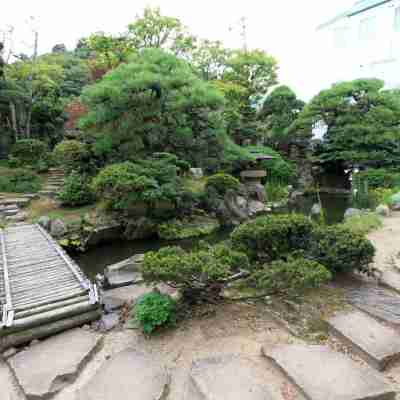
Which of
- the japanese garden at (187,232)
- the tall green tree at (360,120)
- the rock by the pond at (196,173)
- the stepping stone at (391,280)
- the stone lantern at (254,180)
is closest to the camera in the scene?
the japanese garden at (187,232)

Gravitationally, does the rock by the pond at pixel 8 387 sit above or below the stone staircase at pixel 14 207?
below

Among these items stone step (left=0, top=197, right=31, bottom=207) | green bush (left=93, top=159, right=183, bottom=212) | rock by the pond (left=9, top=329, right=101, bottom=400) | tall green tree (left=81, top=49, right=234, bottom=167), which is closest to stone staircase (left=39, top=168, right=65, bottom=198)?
stone step (left=0, top=197, right=31, bottom=207)

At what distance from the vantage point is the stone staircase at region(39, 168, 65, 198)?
8219 millimetres

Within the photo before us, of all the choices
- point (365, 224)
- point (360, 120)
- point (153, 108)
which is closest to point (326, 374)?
point (365, 224)

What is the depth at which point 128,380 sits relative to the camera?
1960 millimetres

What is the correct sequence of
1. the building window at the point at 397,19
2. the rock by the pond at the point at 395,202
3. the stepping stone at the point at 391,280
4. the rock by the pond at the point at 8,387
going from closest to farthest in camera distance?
the rock by the pond at the point at 8,387, the stepping stone at the point at 391,280, the rock by the pond at the point at 395,202, the building window at the point at 397,19

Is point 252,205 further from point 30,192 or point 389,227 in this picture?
point 30,192

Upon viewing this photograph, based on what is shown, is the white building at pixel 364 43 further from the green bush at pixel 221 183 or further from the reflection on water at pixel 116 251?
the reflection on water at pixel 116 251

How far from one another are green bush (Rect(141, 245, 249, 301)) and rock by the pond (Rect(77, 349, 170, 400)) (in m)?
0.59

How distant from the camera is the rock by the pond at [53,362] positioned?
1.96 m

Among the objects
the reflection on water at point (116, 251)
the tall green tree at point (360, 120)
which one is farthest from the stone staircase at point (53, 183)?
Answer: the tall green tree at point (360, 120)

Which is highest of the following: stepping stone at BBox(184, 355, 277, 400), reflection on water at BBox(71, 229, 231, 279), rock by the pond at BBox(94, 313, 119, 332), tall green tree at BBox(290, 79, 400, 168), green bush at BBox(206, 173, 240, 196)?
tall green tree at BBox(290, 79, 400, 168)

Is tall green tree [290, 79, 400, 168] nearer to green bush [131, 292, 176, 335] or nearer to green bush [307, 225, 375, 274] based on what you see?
green bush [307, 225, 375, 274]

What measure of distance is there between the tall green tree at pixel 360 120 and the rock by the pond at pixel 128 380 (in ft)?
31.6
